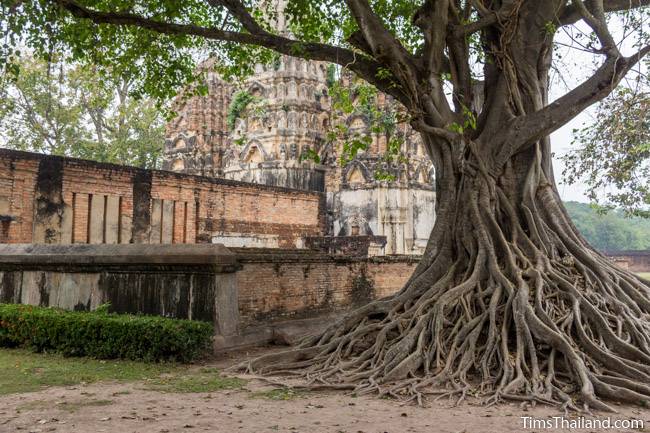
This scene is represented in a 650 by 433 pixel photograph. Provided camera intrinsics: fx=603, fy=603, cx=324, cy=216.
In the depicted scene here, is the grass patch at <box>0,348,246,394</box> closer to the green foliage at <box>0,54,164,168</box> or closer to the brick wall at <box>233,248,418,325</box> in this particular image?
the brick wall at <box>233,248,418,325</box>

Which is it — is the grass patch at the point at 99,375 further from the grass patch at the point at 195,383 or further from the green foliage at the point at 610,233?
the green foliage at the point at 610,233

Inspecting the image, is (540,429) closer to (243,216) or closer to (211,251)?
(211,251)

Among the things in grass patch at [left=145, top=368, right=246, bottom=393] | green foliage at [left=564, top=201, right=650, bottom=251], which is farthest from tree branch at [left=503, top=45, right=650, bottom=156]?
green foliage at [left=564, top=201, right=650, bottom=251]

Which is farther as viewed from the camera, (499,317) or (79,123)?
(79,123)

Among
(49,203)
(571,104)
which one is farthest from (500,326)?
(49,203)

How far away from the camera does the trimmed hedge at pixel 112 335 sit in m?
7.72

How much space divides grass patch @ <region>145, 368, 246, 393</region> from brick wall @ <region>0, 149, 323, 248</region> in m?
7.78

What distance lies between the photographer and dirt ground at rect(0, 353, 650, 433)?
4781 mm

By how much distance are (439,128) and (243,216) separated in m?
10.7

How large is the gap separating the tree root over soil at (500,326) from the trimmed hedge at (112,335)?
40.8 inches

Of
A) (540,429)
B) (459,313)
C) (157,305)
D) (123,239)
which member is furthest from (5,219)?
(540,429)

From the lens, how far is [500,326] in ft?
23.1

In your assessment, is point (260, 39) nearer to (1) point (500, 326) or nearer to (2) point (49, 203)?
(1) point (500, 326)

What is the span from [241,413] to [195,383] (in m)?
1.40
